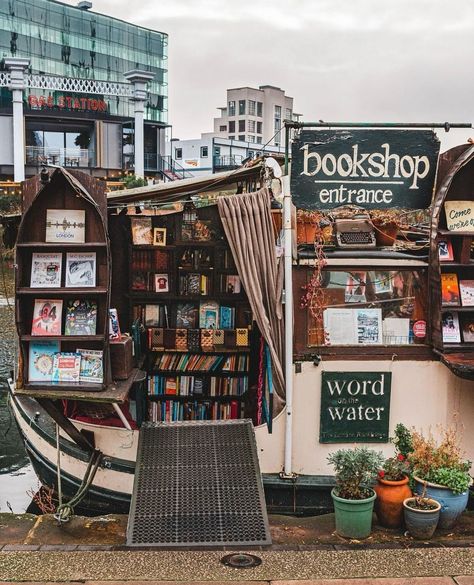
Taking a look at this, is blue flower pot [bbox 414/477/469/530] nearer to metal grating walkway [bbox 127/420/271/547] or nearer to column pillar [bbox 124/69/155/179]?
metal grating walkway [bbox 127/420/271/547]

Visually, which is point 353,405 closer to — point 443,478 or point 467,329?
point 443,478

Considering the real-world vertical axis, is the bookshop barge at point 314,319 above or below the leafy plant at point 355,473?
above

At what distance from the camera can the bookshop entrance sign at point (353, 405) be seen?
7.47 m

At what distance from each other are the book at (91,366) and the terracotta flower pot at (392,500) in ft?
9.51

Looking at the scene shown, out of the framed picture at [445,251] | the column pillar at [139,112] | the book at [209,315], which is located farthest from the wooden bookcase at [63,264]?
the column pillar at [139,112]

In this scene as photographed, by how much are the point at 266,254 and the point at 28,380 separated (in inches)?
108

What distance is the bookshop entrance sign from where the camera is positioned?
7469 mm

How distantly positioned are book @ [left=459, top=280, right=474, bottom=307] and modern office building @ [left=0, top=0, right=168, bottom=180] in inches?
1667

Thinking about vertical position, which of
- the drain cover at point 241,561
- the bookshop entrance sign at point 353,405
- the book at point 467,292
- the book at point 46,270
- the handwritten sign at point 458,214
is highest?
the handwritten sign at point 458,214

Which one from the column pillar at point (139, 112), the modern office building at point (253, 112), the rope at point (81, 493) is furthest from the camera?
the modern office building at point (253, 112)

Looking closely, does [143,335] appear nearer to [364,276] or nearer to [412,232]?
[364,276]

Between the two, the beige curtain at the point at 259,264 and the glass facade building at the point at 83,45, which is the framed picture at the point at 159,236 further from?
the glass facade building at the point at 83,45

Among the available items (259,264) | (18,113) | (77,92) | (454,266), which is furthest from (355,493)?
(77,92)

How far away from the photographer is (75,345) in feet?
23.7
